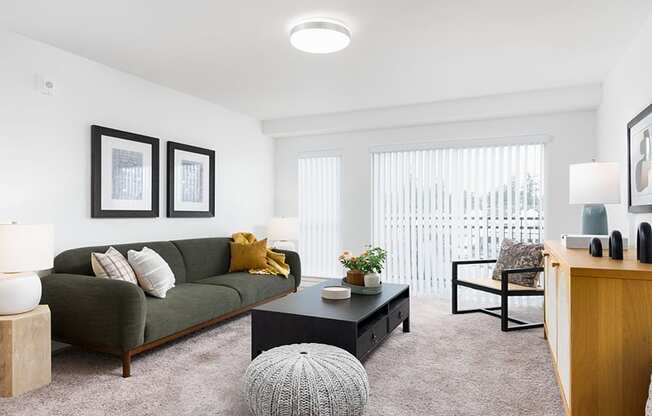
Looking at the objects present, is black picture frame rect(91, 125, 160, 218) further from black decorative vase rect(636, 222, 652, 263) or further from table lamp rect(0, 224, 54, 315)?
black decorative vase rect(636, 222, 652, 263)

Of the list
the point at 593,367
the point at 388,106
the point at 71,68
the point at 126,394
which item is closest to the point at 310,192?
the point at 388,106

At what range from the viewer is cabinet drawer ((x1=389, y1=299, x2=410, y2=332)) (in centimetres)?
335

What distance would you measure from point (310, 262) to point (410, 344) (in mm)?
2970

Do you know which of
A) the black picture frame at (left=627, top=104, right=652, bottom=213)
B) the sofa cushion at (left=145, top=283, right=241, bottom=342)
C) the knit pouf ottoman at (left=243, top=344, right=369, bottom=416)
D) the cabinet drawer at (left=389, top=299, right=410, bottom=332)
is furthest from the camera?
the cabinet drawer at (left=389, top=299, right=410, bottom=332)

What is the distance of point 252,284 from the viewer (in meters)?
4.18

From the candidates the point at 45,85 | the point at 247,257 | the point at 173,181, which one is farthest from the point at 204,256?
the point at 45,85

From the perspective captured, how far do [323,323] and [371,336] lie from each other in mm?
410

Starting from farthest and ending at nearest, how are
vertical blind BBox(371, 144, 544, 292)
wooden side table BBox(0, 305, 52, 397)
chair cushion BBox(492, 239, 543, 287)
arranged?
vertical blind BBox(371, 144, 544, 292) → chair cushion BBox(492, 239, 543, 287) → wooden side table BBox(0, 305, 52, 397)

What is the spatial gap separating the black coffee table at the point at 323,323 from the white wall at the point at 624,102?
6.50 feet

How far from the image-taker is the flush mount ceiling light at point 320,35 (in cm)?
285

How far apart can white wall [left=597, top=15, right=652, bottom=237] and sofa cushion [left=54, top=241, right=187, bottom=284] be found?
3916mm

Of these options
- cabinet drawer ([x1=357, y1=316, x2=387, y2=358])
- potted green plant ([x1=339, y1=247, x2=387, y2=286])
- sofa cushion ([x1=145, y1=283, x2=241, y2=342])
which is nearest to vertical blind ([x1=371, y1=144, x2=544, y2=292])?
potted green plant ([x1=339, y1=247, x2=387, y2=286])

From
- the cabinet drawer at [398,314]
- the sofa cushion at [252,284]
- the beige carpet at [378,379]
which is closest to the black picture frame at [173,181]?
the sofa cushion at [252,284]

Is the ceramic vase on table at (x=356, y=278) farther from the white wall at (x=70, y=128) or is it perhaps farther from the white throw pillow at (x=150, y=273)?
the white wall at (x=70, y=128)
